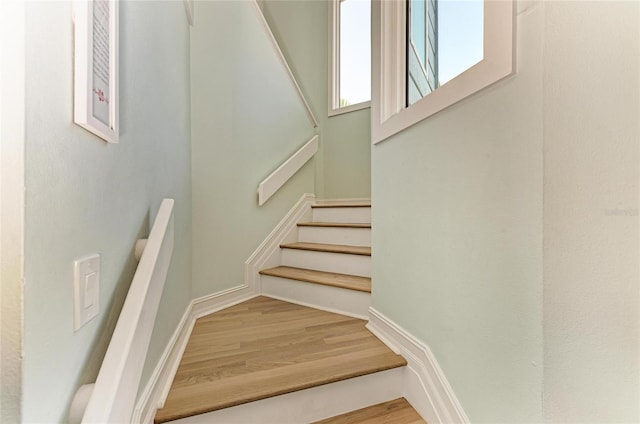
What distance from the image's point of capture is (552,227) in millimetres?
617

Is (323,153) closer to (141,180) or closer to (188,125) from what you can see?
(188,125)

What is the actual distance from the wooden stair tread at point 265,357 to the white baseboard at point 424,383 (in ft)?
0.16

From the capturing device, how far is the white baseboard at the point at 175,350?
80 cm

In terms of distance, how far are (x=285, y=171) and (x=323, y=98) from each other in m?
1.35

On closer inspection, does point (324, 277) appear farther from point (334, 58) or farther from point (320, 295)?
point (334, 58)

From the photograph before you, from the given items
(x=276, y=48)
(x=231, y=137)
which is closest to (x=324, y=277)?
(x=231, y=137)

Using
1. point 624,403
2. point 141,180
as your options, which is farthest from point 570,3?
point 141,180

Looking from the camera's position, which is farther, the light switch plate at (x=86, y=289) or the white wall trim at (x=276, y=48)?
the white wall trim at (x=276, y=48)

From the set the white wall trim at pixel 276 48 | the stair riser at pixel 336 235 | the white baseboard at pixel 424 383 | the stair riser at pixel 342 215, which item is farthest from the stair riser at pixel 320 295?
the white wall trim at pixel 276 48

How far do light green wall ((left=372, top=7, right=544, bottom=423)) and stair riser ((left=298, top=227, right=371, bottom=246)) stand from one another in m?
0.76

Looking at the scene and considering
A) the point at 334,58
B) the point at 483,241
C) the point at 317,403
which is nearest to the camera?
the point at 483,241

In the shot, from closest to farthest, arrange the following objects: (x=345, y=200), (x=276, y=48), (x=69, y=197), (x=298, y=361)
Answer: (x=69, y=197) < (x=298, y=361) < (x=276, y=48) < (x=345, y=200)

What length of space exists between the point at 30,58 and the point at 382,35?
4.71ft

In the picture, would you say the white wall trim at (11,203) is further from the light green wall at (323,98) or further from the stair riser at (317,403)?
the light green wall at (323,98)
